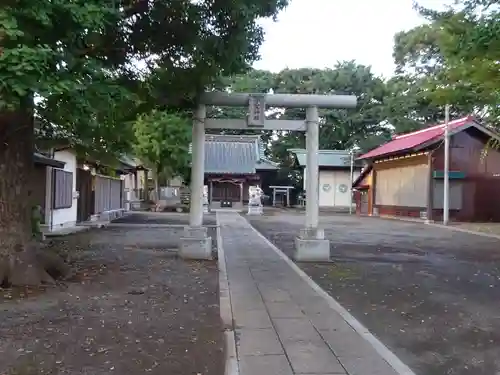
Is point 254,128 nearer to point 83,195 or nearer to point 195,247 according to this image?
point 195,247

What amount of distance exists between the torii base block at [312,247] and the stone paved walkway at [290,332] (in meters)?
1.81

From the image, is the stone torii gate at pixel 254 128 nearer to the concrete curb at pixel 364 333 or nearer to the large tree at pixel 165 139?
the concrete curb at pixel 364 333

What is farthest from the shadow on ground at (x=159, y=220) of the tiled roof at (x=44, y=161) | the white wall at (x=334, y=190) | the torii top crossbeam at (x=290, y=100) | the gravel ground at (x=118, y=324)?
the white wall at (x=334, y=190)

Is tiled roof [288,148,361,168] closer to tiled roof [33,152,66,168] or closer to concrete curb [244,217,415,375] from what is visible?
tiled roof [33,152,66,168]

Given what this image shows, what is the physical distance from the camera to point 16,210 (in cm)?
810

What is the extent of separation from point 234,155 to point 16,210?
35.8m

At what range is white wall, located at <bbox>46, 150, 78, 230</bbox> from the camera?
16.6m

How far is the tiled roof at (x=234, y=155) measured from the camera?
41.9 m

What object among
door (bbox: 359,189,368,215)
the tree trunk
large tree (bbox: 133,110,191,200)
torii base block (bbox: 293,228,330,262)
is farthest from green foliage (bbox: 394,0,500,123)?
door (bbox: 359,189,368,215)

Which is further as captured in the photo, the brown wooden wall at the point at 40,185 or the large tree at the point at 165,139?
the large tree at the point at 165,139

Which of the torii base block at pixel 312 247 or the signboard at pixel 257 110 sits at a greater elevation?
the signboard at pixel 257 110

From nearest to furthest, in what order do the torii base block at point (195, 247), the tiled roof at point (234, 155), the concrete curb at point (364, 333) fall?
the concrete curb at point (364, 333) → the torii base block at point (195, 247) → the tiled roof at point (234, 155)

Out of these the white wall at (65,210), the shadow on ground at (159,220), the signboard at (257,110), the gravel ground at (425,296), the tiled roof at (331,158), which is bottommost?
the gravel ground at (425,296)

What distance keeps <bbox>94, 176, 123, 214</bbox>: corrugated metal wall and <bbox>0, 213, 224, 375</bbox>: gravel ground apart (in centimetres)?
1379
